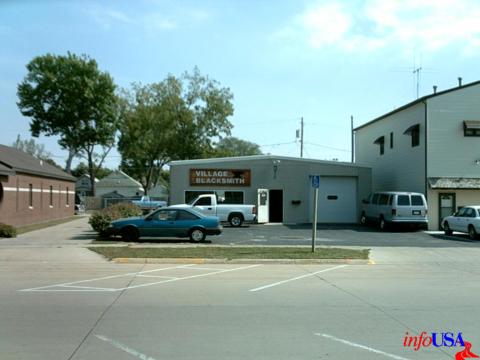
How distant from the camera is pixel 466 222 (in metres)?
24.7

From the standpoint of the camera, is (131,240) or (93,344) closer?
(93,344)

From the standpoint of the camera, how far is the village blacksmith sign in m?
33.9

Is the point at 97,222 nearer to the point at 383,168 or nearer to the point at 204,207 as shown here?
the point at 204,207

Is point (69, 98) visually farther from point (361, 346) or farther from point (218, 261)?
point (361, 346)

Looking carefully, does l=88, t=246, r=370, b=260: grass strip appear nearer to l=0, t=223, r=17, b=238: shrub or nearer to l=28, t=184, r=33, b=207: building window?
l=0, t=223, r=17, b=238: shrub

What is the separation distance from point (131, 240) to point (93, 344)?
14994 millimetres

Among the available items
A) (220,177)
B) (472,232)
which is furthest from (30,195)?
(472,232)

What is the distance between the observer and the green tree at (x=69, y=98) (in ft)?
180

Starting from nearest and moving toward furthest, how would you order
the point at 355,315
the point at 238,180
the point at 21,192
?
the point at 355,315 < the point at 21,192 < the point at 238,180

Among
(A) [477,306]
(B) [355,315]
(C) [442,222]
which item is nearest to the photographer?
(B) [355,315]

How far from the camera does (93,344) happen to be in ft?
21.4

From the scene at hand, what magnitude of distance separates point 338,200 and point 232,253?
745 inches

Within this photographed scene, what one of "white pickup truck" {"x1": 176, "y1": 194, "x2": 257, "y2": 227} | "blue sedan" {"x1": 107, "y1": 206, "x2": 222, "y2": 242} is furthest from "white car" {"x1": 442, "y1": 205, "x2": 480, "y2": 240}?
"blue sedan" {"x1": 107, "y1": 206, "x2": 222, "y2": 242}

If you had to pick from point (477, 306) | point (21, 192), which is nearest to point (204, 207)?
point (21, 192)
